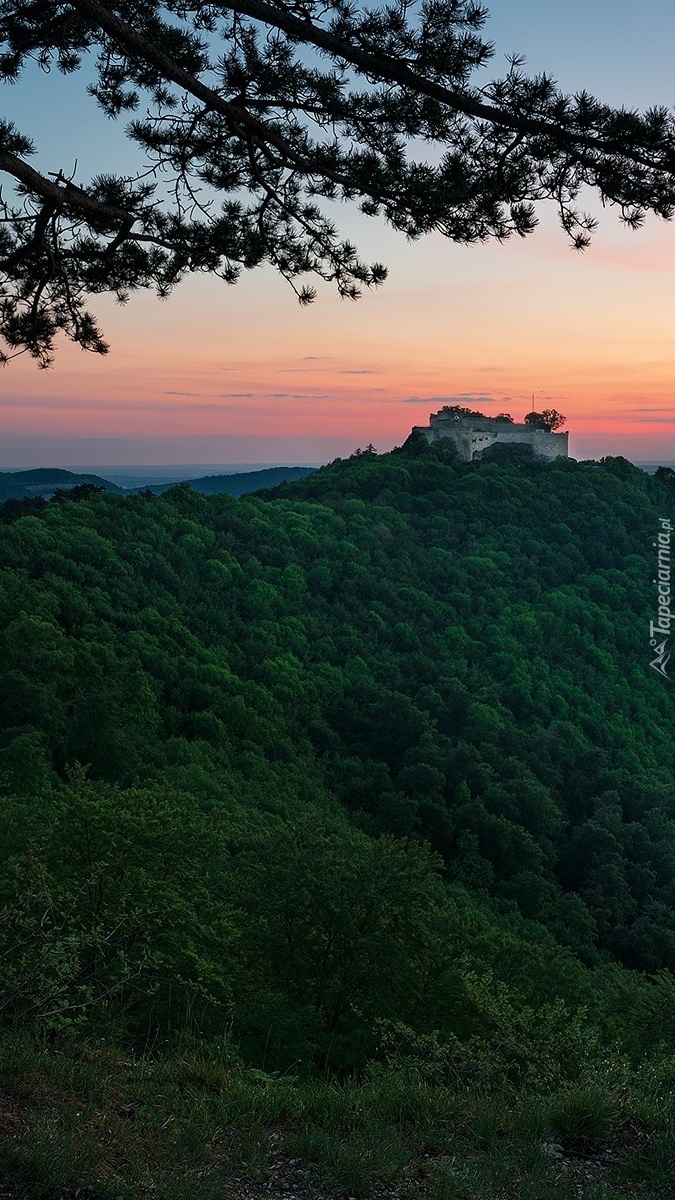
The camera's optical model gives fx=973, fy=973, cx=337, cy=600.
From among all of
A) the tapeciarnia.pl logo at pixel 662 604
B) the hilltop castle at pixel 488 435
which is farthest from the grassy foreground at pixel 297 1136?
the hilltop castle at pixel 488 435

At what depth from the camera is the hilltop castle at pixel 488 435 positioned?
7819cm

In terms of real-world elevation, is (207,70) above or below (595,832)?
above

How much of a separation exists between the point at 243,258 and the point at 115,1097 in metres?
5.10

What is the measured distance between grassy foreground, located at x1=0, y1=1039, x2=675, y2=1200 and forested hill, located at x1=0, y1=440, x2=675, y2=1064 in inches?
21.1

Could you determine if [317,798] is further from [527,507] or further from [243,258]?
[527,507]

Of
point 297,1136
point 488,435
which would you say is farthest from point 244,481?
point 297,1136

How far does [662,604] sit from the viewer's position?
206ft

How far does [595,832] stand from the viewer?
3894cm

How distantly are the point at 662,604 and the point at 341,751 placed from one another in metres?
30.8

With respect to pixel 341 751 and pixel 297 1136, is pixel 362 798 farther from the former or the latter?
pixel 297 1136

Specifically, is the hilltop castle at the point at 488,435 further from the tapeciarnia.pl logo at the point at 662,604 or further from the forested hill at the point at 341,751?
the tapeciarnia.pl logo at the point at 662,604

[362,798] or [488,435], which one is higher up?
[488,435]

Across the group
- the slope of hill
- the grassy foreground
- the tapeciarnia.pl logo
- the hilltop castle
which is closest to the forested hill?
the slope of hill

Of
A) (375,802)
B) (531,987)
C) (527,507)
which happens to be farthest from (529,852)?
(527,507)
